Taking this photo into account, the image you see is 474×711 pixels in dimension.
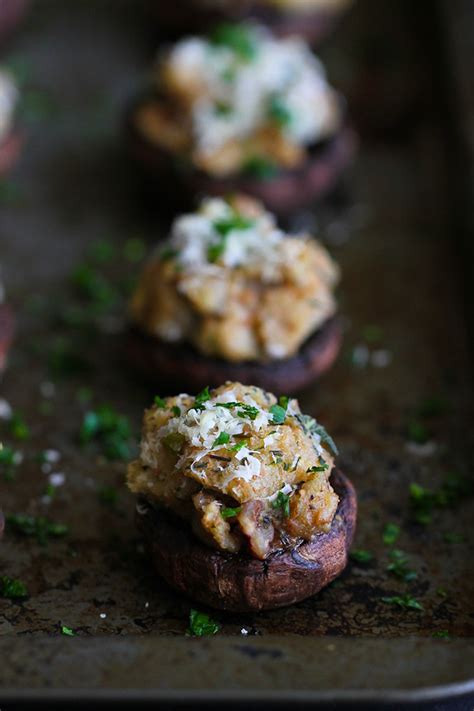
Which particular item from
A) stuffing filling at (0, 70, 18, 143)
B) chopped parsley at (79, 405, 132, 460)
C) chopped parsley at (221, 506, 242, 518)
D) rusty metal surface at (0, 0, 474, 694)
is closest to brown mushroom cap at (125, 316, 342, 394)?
rusty metal surface at (0, 0, 474, 694)

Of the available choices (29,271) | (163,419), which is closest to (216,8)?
(29,271)

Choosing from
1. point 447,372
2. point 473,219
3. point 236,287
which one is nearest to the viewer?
point 236,287

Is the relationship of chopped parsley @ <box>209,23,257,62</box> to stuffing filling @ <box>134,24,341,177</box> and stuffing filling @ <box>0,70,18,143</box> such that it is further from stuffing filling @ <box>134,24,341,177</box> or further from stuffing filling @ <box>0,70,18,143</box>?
stuffing filling @ <box>0,70,18,143</box>

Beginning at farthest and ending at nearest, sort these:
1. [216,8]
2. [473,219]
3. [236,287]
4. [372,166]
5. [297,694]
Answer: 1. [216,8]
2. [372,166]
3. [473,219]
4. [236,287]
5. [297,694]

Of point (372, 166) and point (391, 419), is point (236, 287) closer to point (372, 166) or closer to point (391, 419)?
point (391, 419)

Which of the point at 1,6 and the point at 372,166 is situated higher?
the point at 1,6

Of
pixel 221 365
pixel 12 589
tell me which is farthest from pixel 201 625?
pixel 221 365
